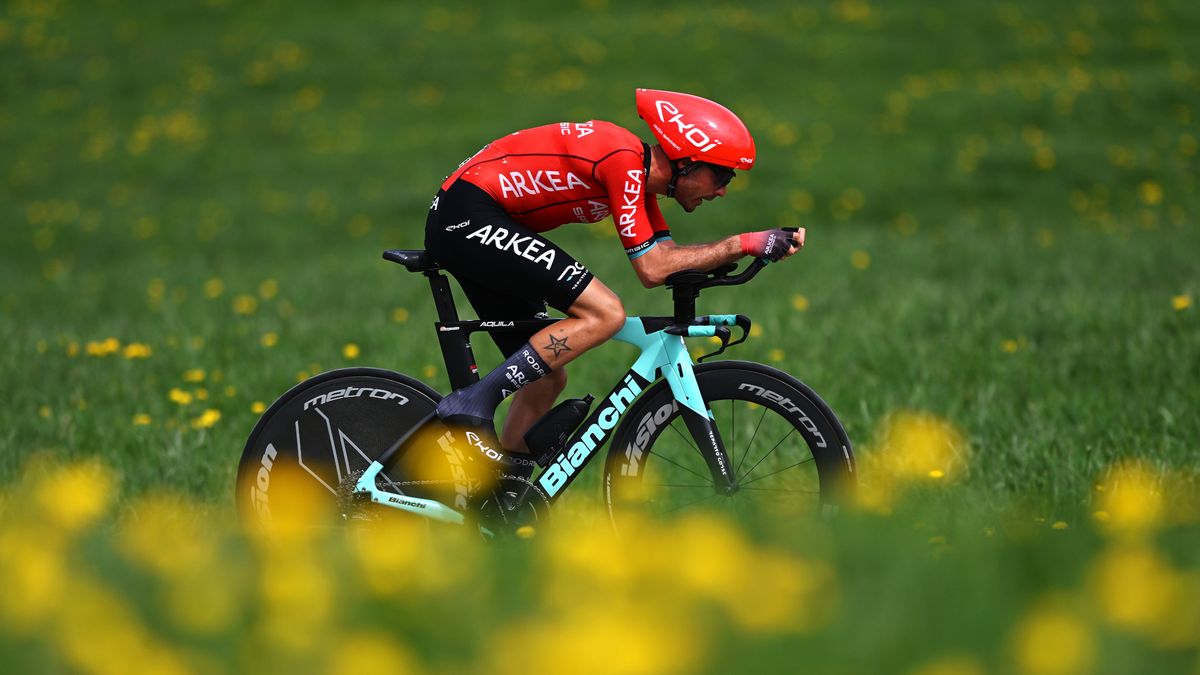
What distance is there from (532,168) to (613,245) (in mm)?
8564

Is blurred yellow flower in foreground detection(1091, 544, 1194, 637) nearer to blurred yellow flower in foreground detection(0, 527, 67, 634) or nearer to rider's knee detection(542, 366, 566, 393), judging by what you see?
blurred yellow flower in foreground detection(0, 527, 67, 634)

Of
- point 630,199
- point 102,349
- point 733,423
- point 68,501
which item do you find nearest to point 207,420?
point 102,349

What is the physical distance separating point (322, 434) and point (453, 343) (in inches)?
28.6

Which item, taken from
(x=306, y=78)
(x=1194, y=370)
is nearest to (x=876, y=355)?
(x=1194, y=370)

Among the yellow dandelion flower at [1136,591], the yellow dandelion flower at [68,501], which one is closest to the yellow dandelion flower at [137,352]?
the yellow dandelion flower at [68,501]

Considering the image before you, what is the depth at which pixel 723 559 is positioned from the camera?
2.29 m

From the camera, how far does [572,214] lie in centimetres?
475

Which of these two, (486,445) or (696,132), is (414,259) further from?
(696,132)

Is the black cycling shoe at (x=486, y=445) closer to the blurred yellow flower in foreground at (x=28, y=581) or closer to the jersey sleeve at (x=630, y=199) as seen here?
the jersey sleeve at (x=630, y=199)

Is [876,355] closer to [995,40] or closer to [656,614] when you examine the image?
[656,614]

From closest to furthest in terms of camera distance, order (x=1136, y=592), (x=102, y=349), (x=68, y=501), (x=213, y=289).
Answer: (x=1136, y=592) < (x=68, y=501) < (x=102, y=349) < (x=213, y=289)

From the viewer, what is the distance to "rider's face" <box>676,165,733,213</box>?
178 inches

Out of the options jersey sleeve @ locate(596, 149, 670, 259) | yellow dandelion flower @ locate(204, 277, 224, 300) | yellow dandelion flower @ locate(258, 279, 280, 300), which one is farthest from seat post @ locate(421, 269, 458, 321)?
yellow dandelion flower @ locate(204, 277, 224, 300)

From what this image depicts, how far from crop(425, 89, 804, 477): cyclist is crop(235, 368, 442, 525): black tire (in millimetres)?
421
